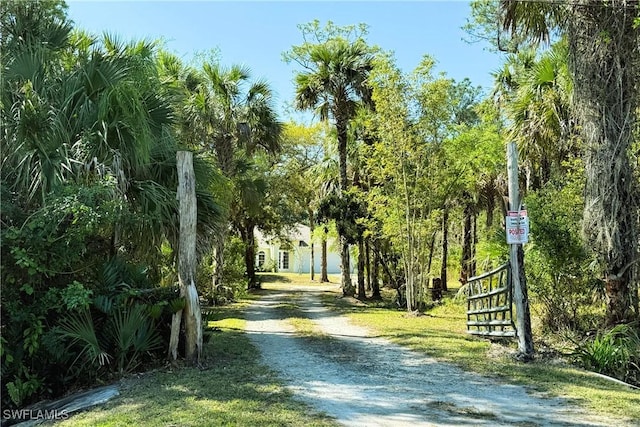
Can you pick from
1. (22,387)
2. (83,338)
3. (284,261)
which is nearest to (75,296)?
(83,338)

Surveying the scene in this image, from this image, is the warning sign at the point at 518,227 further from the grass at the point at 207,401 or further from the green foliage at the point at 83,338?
the green foliage at the point at 83,338

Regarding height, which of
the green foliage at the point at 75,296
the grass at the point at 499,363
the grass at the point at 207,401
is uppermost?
the green foliage at the point at 75,296

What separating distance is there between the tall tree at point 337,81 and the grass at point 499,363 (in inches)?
268

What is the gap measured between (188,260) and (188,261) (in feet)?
0.05

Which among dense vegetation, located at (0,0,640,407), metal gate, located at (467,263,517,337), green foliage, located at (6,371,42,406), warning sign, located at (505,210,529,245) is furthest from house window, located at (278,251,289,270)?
green foliage, located at (6,371,42,406)

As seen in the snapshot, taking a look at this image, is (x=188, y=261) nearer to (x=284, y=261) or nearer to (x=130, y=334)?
(x=130, y=334)

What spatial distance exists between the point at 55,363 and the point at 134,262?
7.20 feet

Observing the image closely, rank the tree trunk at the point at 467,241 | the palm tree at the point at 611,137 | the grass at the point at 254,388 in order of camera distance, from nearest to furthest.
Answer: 1. the grass at the point at 254,388
2. the palm tree at the point at 611,137
3. the tree trunk at the point at 467,241

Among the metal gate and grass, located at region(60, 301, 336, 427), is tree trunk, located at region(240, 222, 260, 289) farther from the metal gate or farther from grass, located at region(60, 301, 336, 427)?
grass, located at region(60, 301, 336, 427)

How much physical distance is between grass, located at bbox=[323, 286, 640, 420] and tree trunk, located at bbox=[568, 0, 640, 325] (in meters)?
1.71

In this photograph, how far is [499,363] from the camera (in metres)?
7.54

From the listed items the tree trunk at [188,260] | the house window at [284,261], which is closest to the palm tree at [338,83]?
the tree trunk at [188,260]

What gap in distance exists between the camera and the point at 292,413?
16.4ft

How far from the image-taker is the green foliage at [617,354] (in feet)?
24.0
